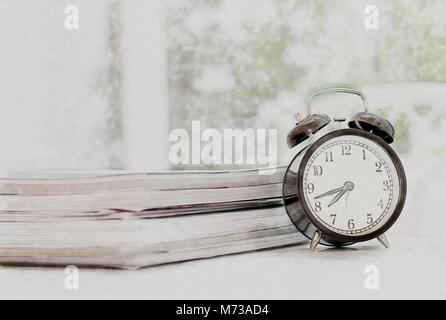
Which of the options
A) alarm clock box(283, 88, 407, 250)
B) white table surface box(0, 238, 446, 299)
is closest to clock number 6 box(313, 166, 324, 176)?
alarm clock box(283, 88, 407, 250)

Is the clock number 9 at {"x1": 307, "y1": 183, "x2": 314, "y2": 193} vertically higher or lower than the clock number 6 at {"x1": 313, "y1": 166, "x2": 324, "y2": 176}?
lower

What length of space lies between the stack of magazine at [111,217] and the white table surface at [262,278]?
2 cm

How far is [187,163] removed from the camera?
60.8 inches

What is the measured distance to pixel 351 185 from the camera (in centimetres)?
73

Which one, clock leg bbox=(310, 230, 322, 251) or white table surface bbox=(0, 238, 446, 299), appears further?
clock leg bbox=(310, 230, 322, 251)

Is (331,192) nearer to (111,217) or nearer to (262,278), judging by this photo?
(262,278)

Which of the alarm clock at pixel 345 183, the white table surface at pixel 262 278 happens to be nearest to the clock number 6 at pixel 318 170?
the alarm clock at pixel 345 183

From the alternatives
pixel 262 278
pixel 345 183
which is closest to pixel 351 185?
pixel 345 183

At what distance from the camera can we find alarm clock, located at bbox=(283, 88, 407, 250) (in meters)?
0.71

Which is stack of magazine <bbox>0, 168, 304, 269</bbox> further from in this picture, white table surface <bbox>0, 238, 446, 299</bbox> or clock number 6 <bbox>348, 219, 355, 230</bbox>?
clock number 6 <bbox>348, 219, 355, 230</bbox>

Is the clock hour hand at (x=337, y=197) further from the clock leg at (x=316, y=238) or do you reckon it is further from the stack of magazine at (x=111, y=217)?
the stack of magazine at (x=111, y=217)

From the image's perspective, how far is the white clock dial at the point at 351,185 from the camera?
2.34 ft

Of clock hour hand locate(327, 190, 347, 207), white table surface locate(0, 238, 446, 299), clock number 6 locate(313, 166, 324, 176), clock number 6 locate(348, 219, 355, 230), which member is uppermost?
clock number 6 locate(313, 166, 324, 176)
